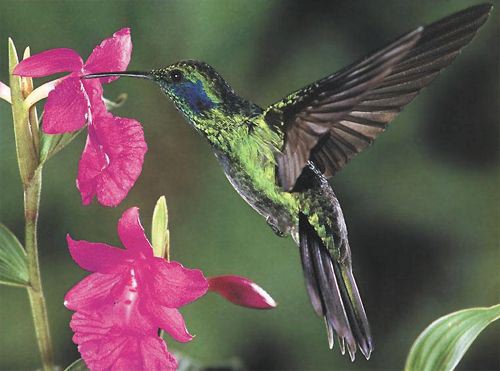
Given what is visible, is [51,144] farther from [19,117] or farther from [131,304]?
[131,304]

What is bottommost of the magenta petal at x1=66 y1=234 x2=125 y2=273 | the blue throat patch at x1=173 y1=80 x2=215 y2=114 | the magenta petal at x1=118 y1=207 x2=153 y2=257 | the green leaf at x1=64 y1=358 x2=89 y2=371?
the green leaf at x1=64 y1=358 x2=89 y2=371

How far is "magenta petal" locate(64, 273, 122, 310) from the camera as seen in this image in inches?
29.3

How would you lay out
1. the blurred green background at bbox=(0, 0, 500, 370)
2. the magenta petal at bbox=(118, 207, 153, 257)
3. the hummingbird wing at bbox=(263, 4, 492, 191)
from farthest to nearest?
the blurred green background at bbox=(0, 0, 500, 370)
the magenta petal at bbox=(118, 207, 153, 257)
the hummingbird wing at bbox=(263, 4, 492, 191)

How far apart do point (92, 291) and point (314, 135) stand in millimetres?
253

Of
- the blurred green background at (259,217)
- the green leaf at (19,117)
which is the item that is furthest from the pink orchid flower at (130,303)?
the blurred green background at (259,217)

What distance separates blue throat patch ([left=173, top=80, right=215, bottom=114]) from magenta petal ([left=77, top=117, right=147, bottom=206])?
0.16 feet

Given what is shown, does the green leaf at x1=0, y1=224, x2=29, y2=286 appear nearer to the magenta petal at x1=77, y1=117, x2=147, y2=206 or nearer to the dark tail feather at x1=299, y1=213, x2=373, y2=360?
the magenta petal at x1=77, y1=117, x2=147, y2=206

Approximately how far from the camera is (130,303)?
758mm

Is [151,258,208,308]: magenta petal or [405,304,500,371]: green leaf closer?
[151,258,208,308]: magenta petal

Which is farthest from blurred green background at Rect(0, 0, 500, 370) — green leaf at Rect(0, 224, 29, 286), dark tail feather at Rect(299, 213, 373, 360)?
dark tail feather at Rect(299, 213, 373, 360)

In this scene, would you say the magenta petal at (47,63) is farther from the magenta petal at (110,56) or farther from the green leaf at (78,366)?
the green leaf at (78,366)

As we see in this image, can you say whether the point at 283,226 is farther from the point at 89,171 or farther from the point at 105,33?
the point at 105,33

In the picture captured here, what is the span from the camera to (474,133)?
189cm

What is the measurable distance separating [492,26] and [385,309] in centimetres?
68
